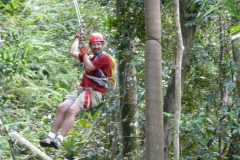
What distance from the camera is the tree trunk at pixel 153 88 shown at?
357 centimetres

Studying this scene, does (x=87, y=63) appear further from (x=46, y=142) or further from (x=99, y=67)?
(x=46, y=142)

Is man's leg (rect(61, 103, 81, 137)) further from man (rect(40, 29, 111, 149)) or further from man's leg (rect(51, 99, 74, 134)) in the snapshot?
man's leg (rect(51, 99, 74, 134))

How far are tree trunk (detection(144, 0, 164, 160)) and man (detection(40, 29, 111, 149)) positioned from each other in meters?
1.16

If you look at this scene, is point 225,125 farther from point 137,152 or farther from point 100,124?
point 100,124

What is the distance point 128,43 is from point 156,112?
1906mm

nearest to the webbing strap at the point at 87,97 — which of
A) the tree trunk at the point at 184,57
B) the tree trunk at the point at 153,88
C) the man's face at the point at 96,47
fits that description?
the man's face at the point at 96,47

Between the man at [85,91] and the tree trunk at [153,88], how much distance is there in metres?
1.16

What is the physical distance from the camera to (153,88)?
11.9 ft

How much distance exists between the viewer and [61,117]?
468 centimetres

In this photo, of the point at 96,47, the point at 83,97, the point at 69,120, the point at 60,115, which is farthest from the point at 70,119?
the point at 96,47

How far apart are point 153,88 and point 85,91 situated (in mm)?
1369

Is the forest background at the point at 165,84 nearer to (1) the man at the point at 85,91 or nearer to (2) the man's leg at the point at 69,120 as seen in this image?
(1) the man at the point at 85,91

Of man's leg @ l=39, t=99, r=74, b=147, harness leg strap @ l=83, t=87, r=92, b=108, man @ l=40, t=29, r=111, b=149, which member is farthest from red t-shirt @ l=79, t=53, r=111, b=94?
man's leg @ l=39, t=99, r=74, b=147

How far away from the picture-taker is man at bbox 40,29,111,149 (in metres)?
4.56
